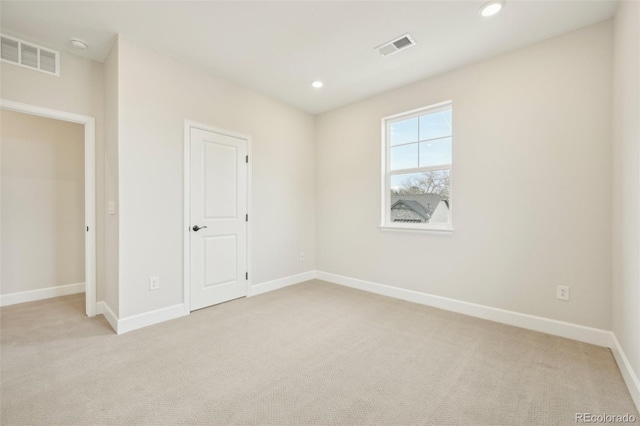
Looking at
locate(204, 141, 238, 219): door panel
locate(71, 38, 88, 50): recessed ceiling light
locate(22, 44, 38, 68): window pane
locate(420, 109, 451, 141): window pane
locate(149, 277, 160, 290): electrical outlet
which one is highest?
locate(71, 38, 88, 50): recessed ceiling light

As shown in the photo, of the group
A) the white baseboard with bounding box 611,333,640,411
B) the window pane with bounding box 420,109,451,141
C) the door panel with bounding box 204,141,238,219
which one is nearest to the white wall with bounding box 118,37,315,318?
the door panel with bounding box 204,141,238,219

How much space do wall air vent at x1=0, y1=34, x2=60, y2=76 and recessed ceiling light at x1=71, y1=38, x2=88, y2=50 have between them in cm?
25

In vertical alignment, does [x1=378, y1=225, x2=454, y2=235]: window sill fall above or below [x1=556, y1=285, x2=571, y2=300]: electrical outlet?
above

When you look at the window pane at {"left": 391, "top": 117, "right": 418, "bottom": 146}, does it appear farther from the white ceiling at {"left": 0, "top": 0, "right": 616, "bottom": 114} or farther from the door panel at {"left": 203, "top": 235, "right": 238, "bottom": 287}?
the door panel at {"left": 203, "top": 235, "right": 238, "bottom": 287}

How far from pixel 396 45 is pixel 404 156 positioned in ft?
4.54

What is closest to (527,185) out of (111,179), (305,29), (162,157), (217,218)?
(305,29)

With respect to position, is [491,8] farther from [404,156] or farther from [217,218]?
[217,218]

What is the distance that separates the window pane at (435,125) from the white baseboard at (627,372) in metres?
2.43

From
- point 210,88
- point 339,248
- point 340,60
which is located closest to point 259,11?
point 340,60

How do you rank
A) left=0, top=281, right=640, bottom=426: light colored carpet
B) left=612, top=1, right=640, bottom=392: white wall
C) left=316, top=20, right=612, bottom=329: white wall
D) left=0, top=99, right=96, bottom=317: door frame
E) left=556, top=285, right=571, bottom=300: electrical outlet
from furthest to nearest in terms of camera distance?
left=0, top=99, right=96, bottom=317: door frame
left=556, top=285, right=571, bottom=300: electrical outlet
left=316, top=20, right=612, bottom=329: white wall
left=612, top=1, right=640, bottom=392: white wall
left=0, top=281, right=640, bottom=426: light colored carpet

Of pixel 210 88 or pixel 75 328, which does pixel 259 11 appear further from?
pixel 75 328

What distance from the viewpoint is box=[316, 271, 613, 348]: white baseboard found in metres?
2.39

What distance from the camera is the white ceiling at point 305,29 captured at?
2227 mm

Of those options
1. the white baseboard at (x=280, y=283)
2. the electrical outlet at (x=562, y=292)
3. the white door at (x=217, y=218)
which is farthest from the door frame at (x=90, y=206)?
the electrical outlet at (x=562, y=292)
